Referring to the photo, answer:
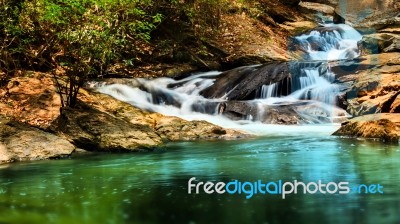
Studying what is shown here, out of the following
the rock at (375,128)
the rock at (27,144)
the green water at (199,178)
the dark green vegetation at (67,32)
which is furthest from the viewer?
the dark green vegetation at (67,32)

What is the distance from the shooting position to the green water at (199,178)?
12.9 feet

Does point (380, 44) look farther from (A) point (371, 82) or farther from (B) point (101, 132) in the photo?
(B) point (101, 132)

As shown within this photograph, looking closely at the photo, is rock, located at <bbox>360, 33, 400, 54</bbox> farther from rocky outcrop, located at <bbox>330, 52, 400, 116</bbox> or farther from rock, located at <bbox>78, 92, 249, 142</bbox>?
rock, located at <bbox>78, 92, 249, 142</bbox>

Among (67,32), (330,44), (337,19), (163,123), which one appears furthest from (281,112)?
(337,19)

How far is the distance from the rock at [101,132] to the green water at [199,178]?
469 millimetres

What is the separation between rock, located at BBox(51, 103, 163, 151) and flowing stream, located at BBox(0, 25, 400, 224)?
44 cm

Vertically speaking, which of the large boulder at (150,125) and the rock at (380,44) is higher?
the rock at (380,44)

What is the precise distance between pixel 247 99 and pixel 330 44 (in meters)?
8.29

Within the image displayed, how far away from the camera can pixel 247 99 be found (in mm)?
14578

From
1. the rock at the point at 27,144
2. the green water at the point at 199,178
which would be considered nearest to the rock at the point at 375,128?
the green water at the point at 199,178

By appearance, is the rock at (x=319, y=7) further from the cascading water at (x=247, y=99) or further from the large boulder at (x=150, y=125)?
the large boulder at (x=150, y=125)

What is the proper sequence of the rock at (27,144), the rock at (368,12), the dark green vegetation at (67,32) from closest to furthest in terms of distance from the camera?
1. the rock at (27,144)
2. the dark green vegetation at (67,32)
3. the rock at (368,12)

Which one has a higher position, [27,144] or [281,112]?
[281,112]

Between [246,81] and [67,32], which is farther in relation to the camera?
[246,81]
